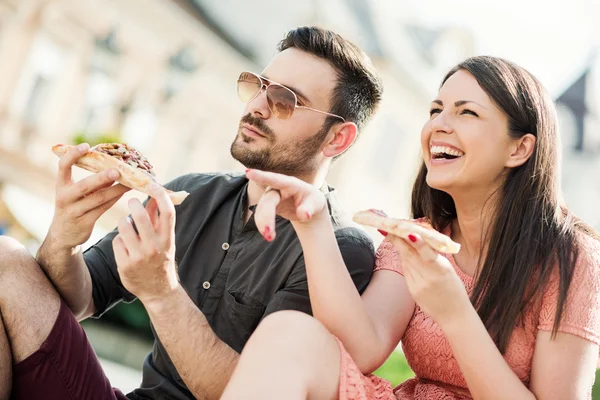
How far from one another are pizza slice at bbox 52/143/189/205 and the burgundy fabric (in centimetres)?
57

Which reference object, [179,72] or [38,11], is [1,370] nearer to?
[38,11]

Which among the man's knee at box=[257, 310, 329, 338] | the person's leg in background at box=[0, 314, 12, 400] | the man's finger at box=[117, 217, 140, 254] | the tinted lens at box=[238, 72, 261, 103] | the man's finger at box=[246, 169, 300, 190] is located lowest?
the person's leg in background at box=[0, 314, 12, 400]

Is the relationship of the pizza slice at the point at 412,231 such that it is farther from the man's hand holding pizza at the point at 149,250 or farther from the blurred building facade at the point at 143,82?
the blurred building facade at the point at 143,82

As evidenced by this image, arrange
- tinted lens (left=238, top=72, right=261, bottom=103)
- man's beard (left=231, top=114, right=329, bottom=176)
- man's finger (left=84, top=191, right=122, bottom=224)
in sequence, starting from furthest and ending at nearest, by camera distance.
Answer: tinted lens (left=238, top=72, right=261, bottom=103) → man's beard (left=231, top=114, right=329, bottom=176) → man's finger (left=84, top=191, right=122, bottom=224)

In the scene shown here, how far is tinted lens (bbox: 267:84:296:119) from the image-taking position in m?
4.05

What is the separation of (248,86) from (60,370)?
1.72 meters

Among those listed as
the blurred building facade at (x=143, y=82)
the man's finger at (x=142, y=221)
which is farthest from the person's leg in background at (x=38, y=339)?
the blurred building facade at (x=143, y=82)

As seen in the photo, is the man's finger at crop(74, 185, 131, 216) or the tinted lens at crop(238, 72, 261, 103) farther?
the tinted lens at crop(238, 72, 261, 103)

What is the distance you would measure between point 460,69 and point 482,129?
1.11 ft

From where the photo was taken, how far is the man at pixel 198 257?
3.09 meters

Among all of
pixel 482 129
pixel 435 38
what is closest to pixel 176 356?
pixel 482 129

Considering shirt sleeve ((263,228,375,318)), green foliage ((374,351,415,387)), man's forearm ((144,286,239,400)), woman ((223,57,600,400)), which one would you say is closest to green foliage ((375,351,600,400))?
green foliage ((374,351,415,387))

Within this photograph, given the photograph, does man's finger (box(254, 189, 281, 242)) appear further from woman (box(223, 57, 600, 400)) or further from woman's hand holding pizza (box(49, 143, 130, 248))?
woman's hand holding pizza (box(49, 143, 130, 248))

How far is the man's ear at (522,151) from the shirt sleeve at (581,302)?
0.46 metres
